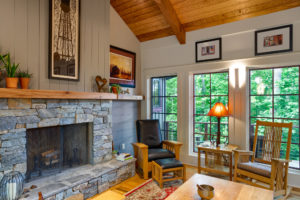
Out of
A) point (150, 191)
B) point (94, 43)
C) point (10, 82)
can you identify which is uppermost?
point (94, 43)

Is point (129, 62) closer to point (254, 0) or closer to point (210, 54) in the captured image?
point (210, 54)

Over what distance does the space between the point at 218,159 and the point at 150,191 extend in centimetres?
155

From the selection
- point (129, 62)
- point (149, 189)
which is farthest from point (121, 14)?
point (149, 189)

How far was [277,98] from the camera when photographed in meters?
3.34

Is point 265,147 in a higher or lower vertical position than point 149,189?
higher

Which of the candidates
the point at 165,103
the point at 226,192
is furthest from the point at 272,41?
the point at 226,192

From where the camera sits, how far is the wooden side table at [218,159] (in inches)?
126

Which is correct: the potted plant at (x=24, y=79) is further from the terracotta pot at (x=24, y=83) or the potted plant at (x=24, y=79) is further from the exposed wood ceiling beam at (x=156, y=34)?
the exposed wood ceiling beam at (x=156, y=34)

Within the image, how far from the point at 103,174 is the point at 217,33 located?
3.32 metres

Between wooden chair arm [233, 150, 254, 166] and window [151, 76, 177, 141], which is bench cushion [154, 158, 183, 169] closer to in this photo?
wooden chair arm [233, 150, 254, 166]

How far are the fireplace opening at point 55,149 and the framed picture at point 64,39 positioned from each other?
815 millimetres

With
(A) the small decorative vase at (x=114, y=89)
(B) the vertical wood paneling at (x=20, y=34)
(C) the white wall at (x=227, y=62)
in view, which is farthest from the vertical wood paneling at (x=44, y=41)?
(C) the white wall at (x=227, y=62)

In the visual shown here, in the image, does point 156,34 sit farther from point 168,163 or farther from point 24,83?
point 24,83

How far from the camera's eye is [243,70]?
3.50 m
